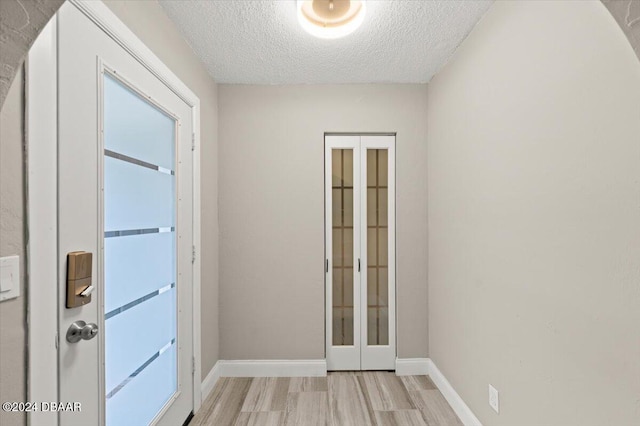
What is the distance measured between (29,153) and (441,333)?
2.70 metres

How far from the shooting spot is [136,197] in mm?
1609

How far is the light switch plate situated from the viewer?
2.94ft

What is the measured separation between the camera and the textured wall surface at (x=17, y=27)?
2.02 feet

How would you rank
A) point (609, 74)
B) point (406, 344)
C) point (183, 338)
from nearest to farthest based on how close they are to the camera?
1. point (609, 74)
2. point (183, 338)
3. point (406, 344)

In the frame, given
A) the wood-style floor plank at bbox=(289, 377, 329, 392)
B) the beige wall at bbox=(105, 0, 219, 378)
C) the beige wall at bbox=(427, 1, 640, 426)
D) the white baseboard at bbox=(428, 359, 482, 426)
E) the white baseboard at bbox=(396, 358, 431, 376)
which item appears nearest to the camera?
the beige wall at bbox=(427, 1, 640, 426)

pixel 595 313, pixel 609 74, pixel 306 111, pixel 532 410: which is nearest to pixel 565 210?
pixel 595 313

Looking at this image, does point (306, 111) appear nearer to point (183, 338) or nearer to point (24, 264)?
point (183, 338)

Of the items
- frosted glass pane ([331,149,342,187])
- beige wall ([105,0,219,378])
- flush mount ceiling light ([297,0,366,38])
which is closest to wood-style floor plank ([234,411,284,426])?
beige wall ([105,0,219,378])

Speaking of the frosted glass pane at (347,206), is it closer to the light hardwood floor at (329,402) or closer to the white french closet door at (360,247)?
the white french closet door at (360,247)

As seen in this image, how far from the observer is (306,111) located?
2.95 metres

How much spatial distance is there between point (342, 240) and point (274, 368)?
126 cm

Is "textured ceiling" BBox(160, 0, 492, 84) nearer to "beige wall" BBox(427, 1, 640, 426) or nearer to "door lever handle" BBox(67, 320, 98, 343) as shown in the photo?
"beige wall" BBox(427, 1, 640, 426)

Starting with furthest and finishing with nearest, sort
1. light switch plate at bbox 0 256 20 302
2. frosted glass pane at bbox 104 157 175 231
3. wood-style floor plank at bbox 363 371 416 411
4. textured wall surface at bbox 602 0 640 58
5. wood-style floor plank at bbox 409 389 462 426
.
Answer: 1. wood-style floor plank at bbox 363 371 416 411
2. wood-style floor plank at bbox 409 389 462 426
3. frosted glass pane at bbox 104 157 175 231
4. light switch plate at bbox 0 256 20 302
5. textured wall surface at bbox 602 0 640 58

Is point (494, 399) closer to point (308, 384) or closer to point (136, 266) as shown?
point (308, 384)
